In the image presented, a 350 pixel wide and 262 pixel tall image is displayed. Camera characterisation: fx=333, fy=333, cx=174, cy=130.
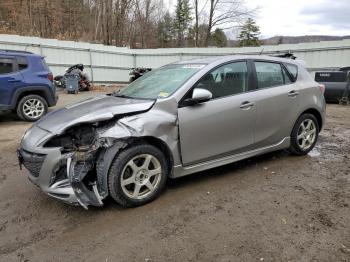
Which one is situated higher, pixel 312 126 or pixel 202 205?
pixel 312 126

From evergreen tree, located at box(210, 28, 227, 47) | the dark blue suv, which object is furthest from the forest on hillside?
the dark blue suv

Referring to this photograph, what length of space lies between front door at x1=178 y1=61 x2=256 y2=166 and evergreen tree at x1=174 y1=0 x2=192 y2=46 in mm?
38164

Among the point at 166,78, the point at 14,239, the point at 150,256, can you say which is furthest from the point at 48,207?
the point at 166,78

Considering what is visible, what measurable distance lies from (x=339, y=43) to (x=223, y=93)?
11.7 meters

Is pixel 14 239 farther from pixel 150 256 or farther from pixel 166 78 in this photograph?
pixel 166 78

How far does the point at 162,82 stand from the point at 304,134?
2.45 metres

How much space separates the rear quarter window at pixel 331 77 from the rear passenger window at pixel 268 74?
7262mm

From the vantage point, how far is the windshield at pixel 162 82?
4086 millimetres

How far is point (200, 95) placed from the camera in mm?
3879

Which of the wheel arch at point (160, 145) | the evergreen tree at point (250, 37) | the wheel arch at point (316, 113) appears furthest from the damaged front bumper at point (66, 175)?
the evergreen tree at point (250, 37)

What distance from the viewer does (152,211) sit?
3568 mm

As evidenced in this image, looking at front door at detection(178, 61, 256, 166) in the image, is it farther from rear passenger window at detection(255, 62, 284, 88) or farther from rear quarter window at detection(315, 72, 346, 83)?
rear quarter window at detection(315, 72, 346, 83)

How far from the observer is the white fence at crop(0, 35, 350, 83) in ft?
46.8

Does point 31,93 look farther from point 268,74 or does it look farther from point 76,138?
point 268,74
